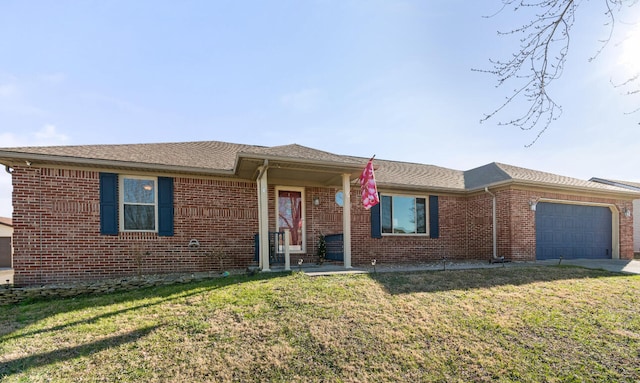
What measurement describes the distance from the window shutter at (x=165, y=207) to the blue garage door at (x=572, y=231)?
12.4 metres

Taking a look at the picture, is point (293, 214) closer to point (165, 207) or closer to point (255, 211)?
point (255, 211)

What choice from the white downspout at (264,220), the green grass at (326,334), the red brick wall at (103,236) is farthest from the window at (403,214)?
the white downspout at (264,220)

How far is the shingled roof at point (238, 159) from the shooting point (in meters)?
7.68

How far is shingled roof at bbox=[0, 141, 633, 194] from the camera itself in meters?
7.68

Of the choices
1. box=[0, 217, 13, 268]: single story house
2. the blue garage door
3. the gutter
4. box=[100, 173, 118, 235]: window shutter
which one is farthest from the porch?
box=[0, 217, 13, 268]: single story house

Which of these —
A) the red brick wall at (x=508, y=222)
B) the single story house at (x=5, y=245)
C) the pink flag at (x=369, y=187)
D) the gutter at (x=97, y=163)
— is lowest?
the single story house at (x=5, y=245)

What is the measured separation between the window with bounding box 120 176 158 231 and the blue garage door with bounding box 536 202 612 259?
12.8 metres

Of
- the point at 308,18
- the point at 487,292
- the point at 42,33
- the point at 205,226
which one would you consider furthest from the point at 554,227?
the point at 42,33

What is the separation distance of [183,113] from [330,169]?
5.65m

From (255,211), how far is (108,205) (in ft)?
12.5

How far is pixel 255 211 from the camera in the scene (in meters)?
9.77

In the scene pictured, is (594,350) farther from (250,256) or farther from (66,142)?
(66,142)

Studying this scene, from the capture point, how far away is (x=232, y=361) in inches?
153

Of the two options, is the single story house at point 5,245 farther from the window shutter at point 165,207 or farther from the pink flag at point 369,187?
the pink flag at point 369,187
